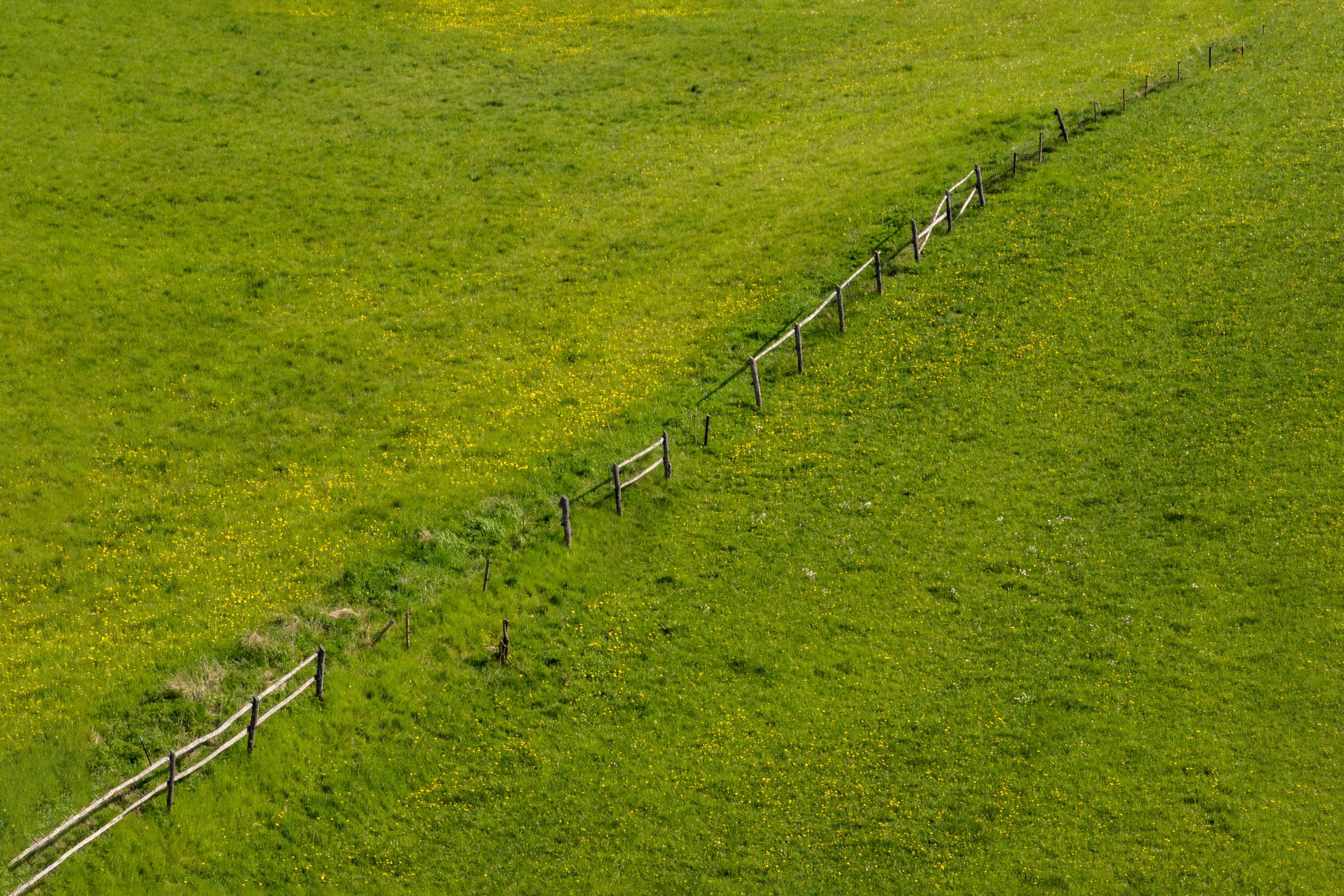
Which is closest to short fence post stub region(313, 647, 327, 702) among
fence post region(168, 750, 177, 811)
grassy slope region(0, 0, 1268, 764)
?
grassy slope region(0, 0, 1268, 764)

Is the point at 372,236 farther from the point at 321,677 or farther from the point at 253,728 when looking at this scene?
the point at 253,728

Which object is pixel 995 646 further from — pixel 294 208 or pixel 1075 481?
pixel 294 208

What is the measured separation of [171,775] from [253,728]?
2152 mm

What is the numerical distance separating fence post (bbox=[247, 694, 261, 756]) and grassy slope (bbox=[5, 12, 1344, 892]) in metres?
0.33

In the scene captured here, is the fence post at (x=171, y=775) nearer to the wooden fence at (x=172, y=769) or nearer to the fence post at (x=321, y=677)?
the wooden fence at (x=172, y=769)

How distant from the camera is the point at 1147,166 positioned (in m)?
47.9

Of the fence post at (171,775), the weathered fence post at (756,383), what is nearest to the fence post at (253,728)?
the fence post at (171,775)

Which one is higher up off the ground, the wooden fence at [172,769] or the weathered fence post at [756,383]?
the weathered fence post at [756,383]

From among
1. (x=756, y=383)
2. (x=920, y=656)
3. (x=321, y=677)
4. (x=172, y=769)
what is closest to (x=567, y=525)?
(x=321, y=677)

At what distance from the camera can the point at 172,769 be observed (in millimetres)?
24094

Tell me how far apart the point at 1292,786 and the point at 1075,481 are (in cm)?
1124

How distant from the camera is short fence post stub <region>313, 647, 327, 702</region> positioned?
2712 cm

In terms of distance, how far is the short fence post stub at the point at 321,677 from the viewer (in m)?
27.1

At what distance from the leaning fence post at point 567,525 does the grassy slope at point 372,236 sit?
3106 mm
